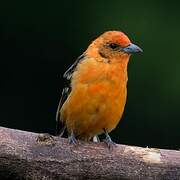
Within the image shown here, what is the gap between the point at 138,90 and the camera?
16531 millimetres

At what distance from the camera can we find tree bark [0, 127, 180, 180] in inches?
379

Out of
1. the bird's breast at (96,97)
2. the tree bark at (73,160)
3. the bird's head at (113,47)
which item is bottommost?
the tree bark at (73,160)

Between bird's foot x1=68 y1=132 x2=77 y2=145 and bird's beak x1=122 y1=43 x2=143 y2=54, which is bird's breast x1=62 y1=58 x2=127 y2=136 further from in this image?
bird's foot x1=68 y1=132 x2=77 y2=145

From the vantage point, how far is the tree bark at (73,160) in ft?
31.6

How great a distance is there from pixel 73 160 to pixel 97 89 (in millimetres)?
968

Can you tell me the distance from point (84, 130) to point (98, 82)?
0.51 meters

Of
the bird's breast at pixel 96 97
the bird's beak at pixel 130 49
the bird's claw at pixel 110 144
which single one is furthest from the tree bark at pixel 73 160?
the bird's beak at pixel 130 49

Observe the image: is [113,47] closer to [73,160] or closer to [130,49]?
[130,49]

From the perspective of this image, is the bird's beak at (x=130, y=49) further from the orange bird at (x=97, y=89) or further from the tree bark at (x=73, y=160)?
the tree bark at (x=73, y=160)

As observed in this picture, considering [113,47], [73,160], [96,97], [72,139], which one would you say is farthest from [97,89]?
[73,160]

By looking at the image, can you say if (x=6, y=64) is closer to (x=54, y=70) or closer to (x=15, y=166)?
(x=54, y=70)

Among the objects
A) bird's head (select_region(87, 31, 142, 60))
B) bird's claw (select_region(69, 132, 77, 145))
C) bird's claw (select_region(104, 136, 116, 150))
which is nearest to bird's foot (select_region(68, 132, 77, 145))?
bird's claw (select_region(69, 132, 77, 145))

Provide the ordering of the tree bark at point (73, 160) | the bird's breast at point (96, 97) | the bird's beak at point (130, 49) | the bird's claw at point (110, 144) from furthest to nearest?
1. the bird's beak at point (130, 49)
2. the bird's breast at point (96, 97)
3. the bird's claw at point (110, 144)
4. the tree bark at point (73, 160)

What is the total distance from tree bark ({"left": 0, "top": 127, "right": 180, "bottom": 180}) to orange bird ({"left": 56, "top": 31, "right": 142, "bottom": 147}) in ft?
1.56
